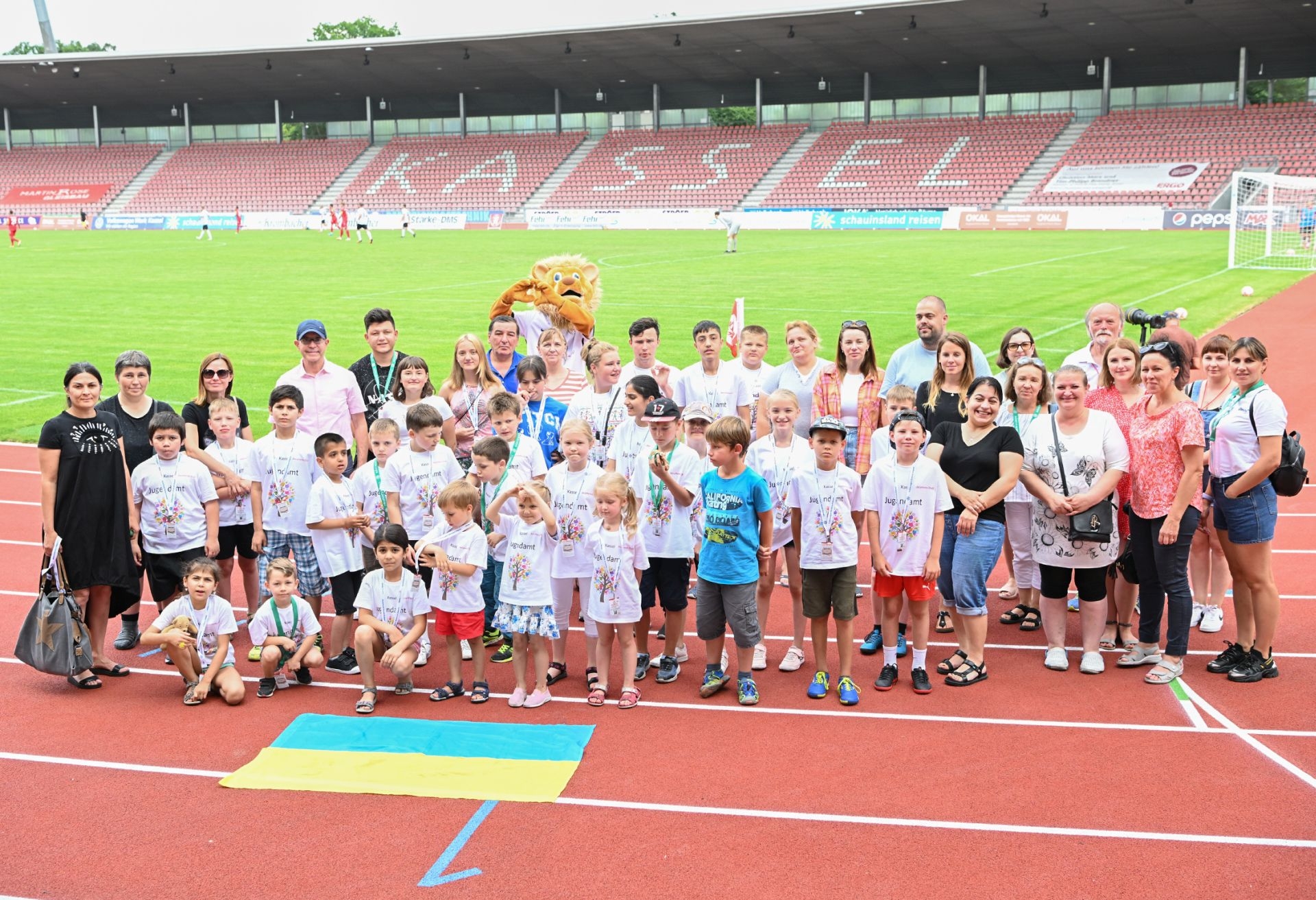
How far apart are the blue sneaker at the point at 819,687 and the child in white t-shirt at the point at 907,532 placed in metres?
0.33

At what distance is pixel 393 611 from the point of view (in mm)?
6918

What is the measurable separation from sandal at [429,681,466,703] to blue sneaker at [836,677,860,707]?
88.7 inches

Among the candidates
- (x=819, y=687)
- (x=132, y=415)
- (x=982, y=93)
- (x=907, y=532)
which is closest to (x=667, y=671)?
(x=819, y=687)

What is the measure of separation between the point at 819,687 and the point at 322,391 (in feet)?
13.2

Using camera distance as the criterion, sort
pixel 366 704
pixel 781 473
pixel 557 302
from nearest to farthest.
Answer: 1. pixel 366 704
2. pixel 781 473
3. pixel 557 302

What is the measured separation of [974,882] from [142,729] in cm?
453

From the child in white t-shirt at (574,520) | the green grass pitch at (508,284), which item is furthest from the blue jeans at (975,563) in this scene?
the green grass pitch at (508,284)

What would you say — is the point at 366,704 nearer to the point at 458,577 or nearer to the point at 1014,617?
the point at 458,577

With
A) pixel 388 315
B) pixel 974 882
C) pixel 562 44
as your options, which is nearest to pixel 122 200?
pixel 562 44

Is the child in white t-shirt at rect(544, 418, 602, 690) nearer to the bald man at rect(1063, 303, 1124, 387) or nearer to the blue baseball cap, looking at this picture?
the blue baseball cap

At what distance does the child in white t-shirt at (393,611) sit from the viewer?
6.73m

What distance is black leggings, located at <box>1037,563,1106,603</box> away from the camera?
23.3 feet

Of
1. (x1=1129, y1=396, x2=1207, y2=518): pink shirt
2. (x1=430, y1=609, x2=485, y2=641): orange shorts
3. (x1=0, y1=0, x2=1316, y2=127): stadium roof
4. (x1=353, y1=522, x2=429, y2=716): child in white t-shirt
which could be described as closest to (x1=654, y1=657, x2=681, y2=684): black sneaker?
(x1=430, y1=609, x2=485, y2=641): orange shorts

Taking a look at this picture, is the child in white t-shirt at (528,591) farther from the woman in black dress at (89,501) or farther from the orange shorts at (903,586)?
the woman in black dress at (89,501)
